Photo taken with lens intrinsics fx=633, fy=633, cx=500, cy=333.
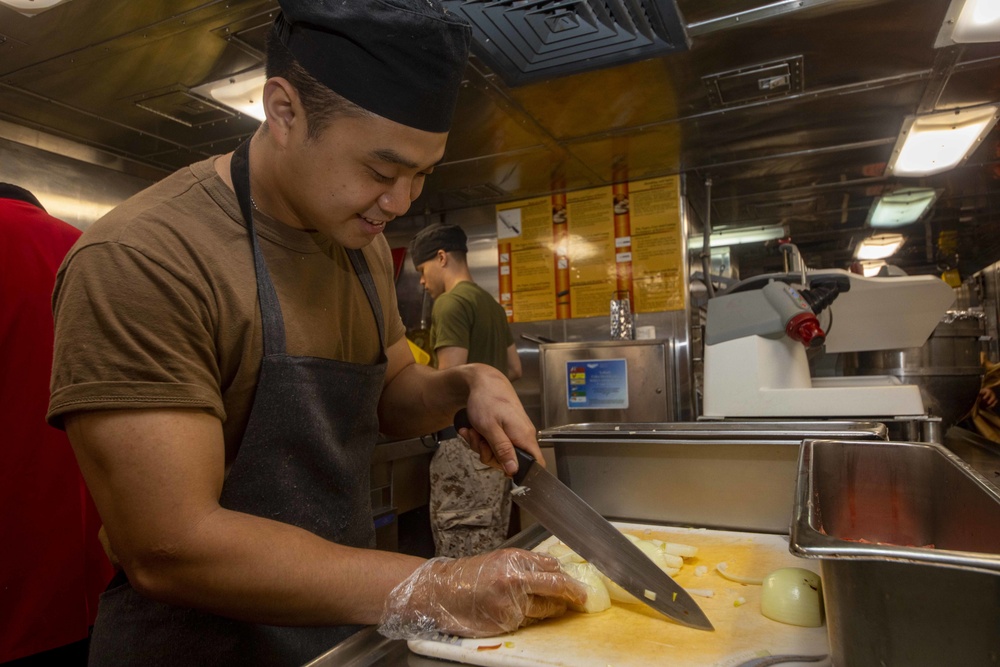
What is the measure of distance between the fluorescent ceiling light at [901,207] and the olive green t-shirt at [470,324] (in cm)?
330

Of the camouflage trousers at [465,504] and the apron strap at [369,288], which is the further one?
the camouflage trousers at [465,504]

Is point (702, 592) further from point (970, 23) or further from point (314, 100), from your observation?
point (970, 23)

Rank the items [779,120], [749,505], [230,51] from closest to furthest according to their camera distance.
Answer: [749,505] < [230,51] < [779,120]

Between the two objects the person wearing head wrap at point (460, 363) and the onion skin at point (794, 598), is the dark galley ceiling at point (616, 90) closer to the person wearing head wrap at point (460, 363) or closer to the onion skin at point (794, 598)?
the person wearing head wrap at point (460, 363)

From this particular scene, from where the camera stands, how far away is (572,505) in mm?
1154

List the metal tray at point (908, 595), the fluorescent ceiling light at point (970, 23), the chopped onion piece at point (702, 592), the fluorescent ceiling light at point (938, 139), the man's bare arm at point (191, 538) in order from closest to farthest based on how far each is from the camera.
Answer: the metal tray at point (908, 595)
the man's bare arm at point (191, 538)
the chopped onion piece at point (702, 592)
the fluorescent ceiling light at point (970, 23)
the fluorescent ceiling light at point (938, 139)

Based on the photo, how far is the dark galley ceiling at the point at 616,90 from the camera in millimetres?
2367

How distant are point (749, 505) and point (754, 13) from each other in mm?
1917

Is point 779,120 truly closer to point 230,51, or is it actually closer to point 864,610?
point 230,51

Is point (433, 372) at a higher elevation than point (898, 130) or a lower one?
lower

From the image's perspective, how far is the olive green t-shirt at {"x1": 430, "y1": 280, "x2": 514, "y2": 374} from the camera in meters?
3.27

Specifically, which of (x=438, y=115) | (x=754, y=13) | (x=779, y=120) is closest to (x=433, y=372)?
(x=438, y=115)

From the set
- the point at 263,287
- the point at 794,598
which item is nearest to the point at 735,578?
the point at 794,598

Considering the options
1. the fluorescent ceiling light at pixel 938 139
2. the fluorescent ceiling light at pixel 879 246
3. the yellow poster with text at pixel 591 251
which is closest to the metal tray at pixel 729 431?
the fluorescent ceiling light at pixel 938 139
